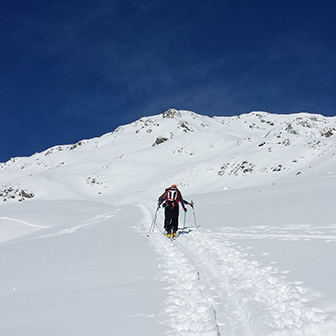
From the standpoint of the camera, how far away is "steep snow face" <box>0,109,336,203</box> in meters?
39.0

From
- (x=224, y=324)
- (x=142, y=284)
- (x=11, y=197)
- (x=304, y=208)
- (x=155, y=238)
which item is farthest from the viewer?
(x=11, y=197)

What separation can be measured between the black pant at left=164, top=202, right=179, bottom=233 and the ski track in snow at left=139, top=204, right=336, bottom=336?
12.1 ft

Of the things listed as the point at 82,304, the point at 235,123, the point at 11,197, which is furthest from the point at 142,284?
the point at 235,123

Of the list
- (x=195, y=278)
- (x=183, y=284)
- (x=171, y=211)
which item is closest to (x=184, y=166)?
(x=171, y=211)

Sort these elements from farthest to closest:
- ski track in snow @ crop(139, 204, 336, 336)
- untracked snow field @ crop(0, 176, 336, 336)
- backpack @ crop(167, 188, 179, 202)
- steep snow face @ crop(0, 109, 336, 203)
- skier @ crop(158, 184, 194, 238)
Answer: steep snow face @ crop(0, 109, 336, 203), backpack @ crop(167, 188, 179, 202), skier @ crop(158, 184, 194, 238), untracked snow field @ crop(0, 176, 336, 336), ski track in snow @ crop(139, 204, 336, 336)

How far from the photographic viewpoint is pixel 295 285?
431cm

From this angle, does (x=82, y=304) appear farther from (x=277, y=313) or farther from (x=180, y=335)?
(x=277, y=313)

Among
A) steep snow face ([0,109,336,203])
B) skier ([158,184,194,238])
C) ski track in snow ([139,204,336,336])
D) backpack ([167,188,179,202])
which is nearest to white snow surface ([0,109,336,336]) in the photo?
ski track in snow ([139,204,336,336])

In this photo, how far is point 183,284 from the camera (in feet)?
16.7

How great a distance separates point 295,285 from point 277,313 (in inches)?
31.2

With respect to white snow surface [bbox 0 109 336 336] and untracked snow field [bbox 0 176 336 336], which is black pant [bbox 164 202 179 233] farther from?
untracked snow field [bbox 0 176 336 336]

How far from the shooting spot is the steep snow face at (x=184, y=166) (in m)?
39.0

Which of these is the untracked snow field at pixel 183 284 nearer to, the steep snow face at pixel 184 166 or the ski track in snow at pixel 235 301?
the ski track in snow at pixel 235 301

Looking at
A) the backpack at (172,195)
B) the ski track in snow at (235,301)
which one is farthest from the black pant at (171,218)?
the ski track in snow at (235,301)
